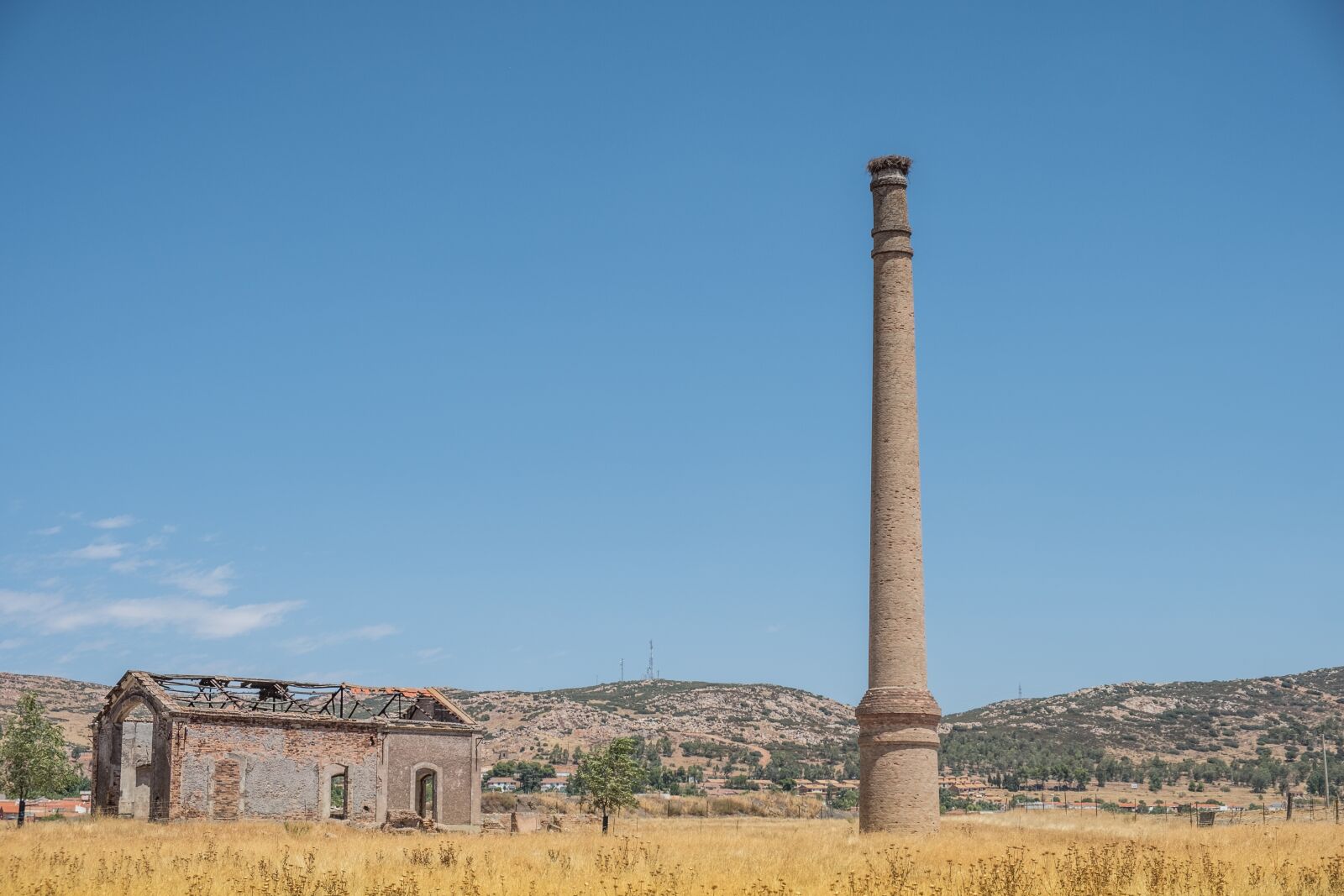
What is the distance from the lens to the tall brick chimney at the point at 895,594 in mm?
26531

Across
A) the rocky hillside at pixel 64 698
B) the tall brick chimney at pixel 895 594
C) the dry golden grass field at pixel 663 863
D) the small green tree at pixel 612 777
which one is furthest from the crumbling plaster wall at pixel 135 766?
Result: the rocky hillside at pixel 64 698

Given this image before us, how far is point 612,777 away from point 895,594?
16338 millimetres

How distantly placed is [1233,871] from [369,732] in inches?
1010

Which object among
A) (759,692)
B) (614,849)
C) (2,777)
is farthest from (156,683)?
(759,692)

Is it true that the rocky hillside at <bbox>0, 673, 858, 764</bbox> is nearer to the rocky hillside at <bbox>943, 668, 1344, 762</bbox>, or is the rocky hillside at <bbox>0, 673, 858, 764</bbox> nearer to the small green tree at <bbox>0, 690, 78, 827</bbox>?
the rocky hillside at <bbox>943, 668, 1344, 762</bbox>

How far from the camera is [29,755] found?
38.3 meters

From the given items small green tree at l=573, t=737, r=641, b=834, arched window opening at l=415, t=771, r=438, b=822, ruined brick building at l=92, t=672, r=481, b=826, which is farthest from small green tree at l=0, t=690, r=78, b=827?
small green tree at l=573, t=737, r=641, b=834

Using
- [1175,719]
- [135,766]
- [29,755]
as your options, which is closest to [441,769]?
[135,766]

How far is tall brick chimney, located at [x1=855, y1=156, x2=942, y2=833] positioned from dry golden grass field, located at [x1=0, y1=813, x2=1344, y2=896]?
1209 millimetres

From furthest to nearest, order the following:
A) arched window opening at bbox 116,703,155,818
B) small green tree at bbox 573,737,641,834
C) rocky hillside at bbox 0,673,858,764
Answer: rocky hillside at bbox 0,673,858,764, small green tree at bbox 573,737,641,834, arched window opening at bbox 116,703,155,818

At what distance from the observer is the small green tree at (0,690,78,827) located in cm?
3828

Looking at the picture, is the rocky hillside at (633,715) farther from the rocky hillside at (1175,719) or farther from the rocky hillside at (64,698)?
the rocky hillside at (1175,719)

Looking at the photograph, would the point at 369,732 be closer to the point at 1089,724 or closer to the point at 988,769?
the point at 988,769

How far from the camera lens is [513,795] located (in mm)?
54750
